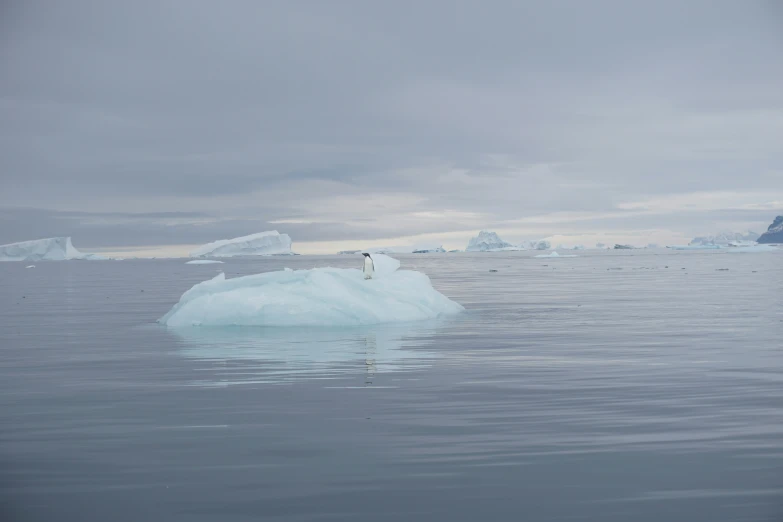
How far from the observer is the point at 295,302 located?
23.7 meters

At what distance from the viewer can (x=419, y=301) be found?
27562 mm

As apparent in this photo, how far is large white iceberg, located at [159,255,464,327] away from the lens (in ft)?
78.0

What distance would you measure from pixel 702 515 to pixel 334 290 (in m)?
18.7

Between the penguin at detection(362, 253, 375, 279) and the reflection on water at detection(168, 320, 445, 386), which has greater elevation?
the penguin at detection(362, 253, 375, 279)

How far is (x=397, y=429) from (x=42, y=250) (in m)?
A: 198

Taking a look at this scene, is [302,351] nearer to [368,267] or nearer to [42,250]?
[368,267]

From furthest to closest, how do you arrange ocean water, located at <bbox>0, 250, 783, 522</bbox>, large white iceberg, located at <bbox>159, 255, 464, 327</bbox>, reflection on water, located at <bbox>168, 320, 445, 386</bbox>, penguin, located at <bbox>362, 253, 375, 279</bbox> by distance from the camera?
penguin, located at <bbox>362, 253, 375, 279</bbox>, large white iceberg, located at <bbox>159, 255, 464, 327</bbox>, reflection on water, located at <bbox>168, 320, 445, 386</bbox>, ocean water, located at <bbox>0, 250, 783, 522</bbox>

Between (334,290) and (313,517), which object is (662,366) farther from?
(334,290)

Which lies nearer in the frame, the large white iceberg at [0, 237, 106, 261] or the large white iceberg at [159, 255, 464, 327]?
the large white iceberg at [159, 255, 464, 327]

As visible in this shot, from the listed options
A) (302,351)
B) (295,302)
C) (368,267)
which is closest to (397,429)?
(302,351)

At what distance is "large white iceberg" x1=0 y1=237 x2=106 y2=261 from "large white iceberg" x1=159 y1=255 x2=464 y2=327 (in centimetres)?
17551

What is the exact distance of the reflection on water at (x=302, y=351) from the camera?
14297 mm

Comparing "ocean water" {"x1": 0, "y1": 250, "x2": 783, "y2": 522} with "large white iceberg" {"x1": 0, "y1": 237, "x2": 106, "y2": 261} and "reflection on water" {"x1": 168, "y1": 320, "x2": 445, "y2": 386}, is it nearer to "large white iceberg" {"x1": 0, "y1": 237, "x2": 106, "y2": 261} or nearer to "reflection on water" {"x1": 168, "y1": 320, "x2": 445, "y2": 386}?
"reflection on water" {"x1": 168, "y1": 320, "x2": 445, "y2": 386}

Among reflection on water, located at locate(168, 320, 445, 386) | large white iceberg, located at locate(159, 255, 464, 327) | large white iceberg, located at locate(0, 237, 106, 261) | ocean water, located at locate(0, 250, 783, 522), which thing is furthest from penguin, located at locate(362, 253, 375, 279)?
large white iceberg, located at locate(0, 237, 106, 261)
